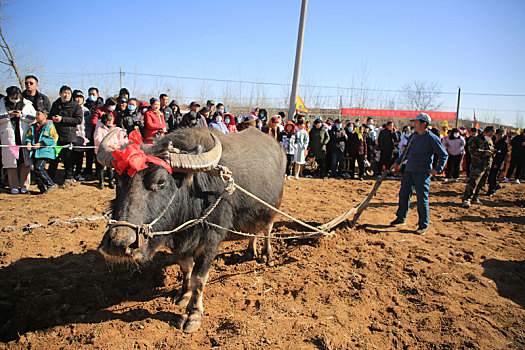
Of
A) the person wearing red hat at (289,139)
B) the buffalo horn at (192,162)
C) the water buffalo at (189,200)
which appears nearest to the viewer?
the water buffalo at (189,200)

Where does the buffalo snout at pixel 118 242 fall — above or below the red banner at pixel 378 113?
below

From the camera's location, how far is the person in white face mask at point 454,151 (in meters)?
10.8

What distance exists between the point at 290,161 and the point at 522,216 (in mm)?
6550

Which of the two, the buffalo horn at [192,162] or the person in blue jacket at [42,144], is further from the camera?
the person in blue jacket at [42,144]

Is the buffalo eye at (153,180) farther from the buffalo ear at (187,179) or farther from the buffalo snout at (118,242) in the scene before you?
the buffalo snout at (118,242)

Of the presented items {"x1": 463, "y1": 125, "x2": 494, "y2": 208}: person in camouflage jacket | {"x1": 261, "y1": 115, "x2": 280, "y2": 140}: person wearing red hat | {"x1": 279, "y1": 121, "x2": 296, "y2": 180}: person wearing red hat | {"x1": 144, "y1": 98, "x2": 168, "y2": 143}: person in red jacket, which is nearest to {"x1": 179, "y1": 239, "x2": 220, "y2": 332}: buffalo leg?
{"x1": 144, "y1": 98, "x2": 168, "y2": 143}: person in red jacket

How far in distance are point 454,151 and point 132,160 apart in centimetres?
1183

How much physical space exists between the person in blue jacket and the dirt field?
1040 mm

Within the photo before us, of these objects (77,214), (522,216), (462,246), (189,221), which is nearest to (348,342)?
(189,221)

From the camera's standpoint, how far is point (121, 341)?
2.78 meters

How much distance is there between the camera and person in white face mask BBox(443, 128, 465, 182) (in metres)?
10.8

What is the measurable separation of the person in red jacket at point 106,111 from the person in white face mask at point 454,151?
1145cm

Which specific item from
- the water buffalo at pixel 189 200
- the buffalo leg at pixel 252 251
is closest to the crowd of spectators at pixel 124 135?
the water buffalo at pixel 189 200

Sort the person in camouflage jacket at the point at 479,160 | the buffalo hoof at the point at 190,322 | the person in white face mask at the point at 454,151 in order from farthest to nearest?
the person in white face mask at the point at 454,151, the person in camouflage jacket at the point at 479,160, the buffalo hoof at the point at 190,322
